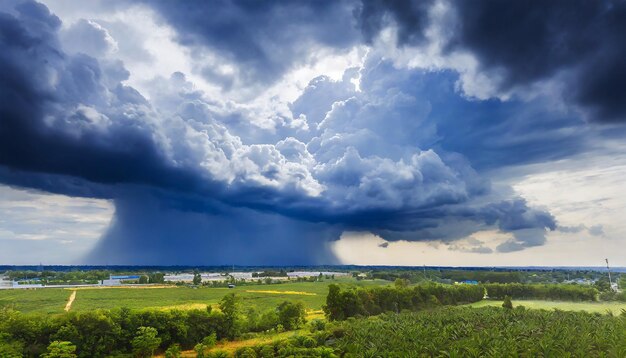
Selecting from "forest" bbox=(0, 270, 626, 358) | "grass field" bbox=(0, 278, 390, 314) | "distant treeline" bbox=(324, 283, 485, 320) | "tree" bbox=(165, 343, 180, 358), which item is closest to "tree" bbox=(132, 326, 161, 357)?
"forest" bbox=(0, 270, 626, 358)

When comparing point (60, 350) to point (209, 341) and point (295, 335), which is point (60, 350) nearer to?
point (209, 341)

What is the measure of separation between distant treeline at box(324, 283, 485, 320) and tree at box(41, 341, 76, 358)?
42.8 metres

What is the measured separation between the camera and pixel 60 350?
44.5m

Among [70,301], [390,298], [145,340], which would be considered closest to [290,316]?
[145,340]

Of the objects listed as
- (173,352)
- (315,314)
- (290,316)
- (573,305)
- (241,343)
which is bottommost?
(241,343)

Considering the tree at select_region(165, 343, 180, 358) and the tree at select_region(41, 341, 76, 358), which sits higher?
the tree at select_region(41, 341, 76, 358)

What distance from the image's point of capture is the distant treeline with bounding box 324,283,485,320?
76.4m

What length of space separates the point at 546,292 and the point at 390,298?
51606 mm

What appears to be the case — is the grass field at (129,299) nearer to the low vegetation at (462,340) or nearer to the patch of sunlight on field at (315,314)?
the patch of sunlight on field at (315,314)

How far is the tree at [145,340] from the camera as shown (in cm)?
5041

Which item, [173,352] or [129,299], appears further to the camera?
[129,299]

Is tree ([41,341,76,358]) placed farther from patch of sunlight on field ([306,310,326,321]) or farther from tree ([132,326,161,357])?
patch of sunlight on field ([306,310,326,321])

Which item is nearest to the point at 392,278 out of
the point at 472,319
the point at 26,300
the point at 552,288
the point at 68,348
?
the point at 552,288

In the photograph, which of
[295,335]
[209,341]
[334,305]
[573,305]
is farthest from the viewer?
[573,305]
